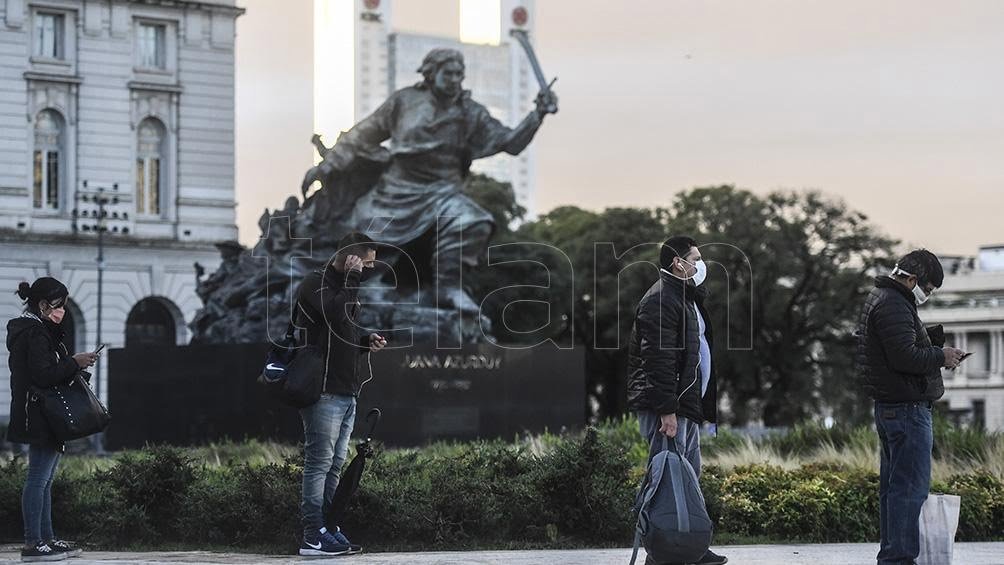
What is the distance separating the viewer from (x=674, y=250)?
41.7 feet

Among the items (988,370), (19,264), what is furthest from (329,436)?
(988,370)

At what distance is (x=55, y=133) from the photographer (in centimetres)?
7019

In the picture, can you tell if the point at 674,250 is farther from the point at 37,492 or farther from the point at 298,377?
the point at 37,492

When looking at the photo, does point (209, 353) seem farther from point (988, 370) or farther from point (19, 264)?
point (988, 370)

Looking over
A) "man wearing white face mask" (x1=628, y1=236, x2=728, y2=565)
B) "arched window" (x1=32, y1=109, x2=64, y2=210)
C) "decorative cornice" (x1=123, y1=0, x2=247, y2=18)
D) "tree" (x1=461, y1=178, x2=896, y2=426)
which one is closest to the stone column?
"tree" (x1=461, y1=178, x2=896, y2=426)

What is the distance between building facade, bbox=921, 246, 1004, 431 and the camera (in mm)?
112188

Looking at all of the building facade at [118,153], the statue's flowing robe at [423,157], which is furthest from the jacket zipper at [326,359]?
the building facade at [118,153]

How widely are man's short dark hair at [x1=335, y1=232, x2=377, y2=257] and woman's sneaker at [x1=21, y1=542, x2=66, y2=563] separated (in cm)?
275

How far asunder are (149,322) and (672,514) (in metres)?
60.4

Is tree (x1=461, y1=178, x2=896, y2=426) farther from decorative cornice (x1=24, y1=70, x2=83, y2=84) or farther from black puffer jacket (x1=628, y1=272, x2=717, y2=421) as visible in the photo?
black puffer jacket (x1=628, y1=272, x2=717, y2=421)

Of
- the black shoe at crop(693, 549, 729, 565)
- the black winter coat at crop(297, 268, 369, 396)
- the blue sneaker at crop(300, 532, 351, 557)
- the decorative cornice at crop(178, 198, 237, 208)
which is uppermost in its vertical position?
the decorative cornice at crop(178, 198, 237, 208)

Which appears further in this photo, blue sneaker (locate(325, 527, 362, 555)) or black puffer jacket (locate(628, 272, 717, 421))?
blue sneaker (locate(325, 527, 362, 555))

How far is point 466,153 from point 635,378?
14.9 meters

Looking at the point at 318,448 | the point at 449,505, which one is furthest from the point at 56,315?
the point at 449,505
